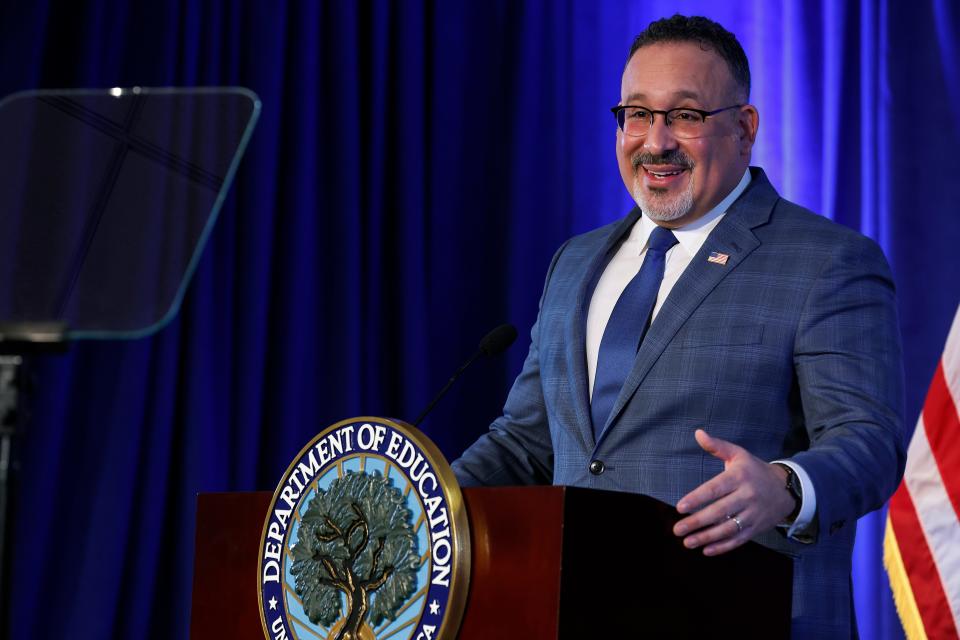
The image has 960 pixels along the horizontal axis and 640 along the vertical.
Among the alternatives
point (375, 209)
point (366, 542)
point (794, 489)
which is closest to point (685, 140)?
point (794, 489)

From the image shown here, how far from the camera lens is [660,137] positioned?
234 cm

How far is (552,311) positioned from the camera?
2.39m

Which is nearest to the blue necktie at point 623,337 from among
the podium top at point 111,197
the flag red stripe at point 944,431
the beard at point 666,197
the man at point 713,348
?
the man at point 713,348

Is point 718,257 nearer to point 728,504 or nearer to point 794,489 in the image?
point 794,489

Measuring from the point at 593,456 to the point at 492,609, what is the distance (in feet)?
2.01

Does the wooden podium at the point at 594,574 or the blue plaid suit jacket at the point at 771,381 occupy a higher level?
the blue plaid suit jacket at the point at 771,381

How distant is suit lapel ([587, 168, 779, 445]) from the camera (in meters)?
2.05

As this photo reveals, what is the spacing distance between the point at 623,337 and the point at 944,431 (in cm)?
139

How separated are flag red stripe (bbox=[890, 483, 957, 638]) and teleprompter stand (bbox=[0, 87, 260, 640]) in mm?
2390

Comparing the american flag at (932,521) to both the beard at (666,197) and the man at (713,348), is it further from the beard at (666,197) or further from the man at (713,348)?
the beard at (666,197)

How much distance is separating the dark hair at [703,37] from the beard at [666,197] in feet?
0.67

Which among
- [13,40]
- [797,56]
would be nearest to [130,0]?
[13,40]

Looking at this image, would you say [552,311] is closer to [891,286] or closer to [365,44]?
[891,286]

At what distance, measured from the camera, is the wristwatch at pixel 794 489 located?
1.65 m
